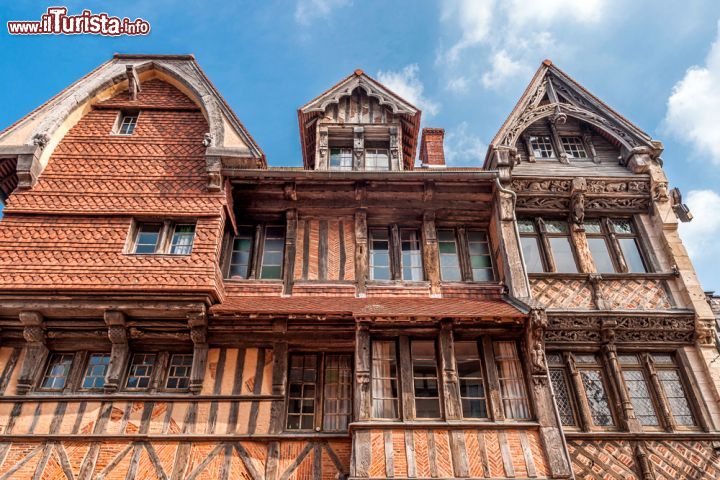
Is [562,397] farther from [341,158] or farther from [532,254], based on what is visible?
[341,158]

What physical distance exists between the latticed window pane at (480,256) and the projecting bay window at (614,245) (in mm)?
2292

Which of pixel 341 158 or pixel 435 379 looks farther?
pixel 341 158

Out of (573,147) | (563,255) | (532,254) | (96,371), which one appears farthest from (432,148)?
(96,371)

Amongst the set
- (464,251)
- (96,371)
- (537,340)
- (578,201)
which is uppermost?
(578,201)

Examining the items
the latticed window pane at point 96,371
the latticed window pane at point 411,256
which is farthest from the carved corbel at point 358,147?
the latticed window pane at point 96,371

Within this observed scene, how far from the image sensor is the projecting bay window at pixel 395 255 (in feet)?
35.0

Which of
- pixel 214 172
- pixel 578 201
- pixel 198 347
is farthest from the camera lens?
pixel 578 201

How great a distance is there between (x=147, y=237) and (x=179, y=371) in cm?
283

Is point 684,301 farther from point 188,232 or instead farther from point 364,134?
point 188,232

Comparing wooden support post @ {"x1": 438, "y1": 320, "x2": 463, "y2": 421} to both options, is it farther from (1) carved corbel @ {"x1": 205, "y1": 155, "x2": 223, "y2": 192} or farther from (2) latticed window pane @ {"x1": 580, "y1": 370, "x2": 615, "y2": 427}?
(1) carved corbel @ {"x1": 205, "y1": 155, "x2": 223, "y2": 192}

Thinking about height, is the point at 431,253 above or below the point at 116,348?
above

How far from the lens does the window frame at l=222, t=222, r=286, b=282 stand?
10484mm

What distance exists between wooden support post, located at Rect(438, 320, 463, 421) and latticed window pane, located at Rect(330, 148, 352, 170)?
5.16m

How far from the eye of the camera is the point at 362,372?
8430 mm
